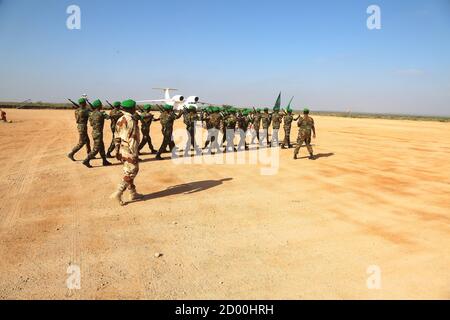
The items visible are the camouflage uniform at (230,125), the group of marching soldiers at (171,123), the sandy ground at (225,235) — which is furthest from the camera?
the camouflage uniform at (230,125)

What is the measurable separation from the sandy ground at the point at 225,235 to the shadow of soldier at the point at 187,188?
0.03 m

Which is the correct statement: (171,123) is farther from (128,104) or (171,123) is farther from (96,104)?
(128,104)

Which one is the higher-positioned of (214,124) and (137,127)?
(214,124)

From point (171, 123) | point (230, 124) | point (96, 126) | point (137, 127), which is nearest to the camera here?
point (137, 127)

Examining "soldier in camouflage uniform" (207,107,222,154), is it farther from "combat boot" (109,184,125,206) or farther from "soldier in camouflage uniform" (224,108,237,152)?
"combat boot" (109,184,125,206)

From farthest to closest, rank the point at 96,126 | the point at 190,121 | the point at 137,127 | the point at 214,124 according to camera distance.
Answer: the point at 214,124
the point at 190,121
the point at 96,126
the point at 137,127

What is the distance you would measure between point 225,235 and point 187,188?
9.62 ft

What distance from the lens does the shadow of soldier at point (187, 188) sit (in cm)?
698

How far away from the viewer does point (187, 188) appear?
7.62 meters

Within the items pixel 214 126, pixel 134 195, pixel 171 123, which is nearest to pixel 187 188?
pixel 134 195

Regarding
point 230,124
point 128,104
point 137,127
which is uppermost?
point 128,104

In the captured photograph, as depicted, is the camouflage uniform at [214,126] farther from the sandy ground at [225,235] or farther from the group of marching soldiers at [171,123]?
the sandy ground at [225,235]

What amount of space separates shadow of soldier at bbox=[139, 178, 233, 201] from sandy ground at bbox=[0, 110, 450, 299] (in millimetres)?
25

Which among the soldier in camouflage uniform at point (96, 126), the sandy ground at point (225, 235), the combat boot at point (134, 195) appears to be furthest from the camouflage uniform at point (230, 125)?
the combat boot at point (134, 195)
